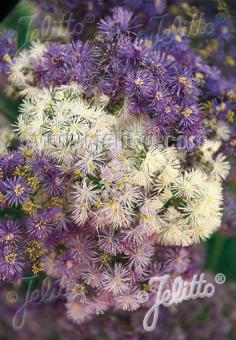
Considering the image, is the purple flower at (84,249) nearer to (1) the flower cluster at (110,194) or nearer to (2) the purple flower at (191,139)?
(1) the flower cluster at (110,194)

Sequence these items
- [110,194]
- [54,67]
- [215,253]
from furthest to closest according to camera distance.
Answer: [215,253] < [54,67] < [110,194]

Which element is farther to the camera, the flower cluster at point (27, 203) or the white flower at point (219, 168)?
the white flower at point (219, 168)

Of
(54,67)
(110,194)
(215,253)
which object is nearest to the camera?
(110,194)

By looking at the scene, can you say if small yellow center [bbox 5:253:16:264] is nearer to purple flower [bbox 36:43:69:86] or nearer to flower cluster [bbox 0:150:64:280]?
flower cluster [bbox 0:150:64:280]

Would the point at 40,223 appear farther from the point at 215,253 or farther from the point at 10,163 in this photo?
→ the point at 215,253

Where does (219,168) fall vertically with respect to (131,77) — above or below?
below

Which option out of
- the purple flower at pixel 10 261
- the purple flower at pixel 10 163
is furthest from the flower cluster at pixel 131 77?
the purple flower at pixel 10 261

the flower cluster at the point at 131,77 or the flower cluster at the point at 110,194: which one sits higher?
the flower cluster at the point at 131,77

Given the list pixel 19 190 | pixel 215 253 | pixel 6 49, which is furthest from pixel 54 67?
pixel 215 253
